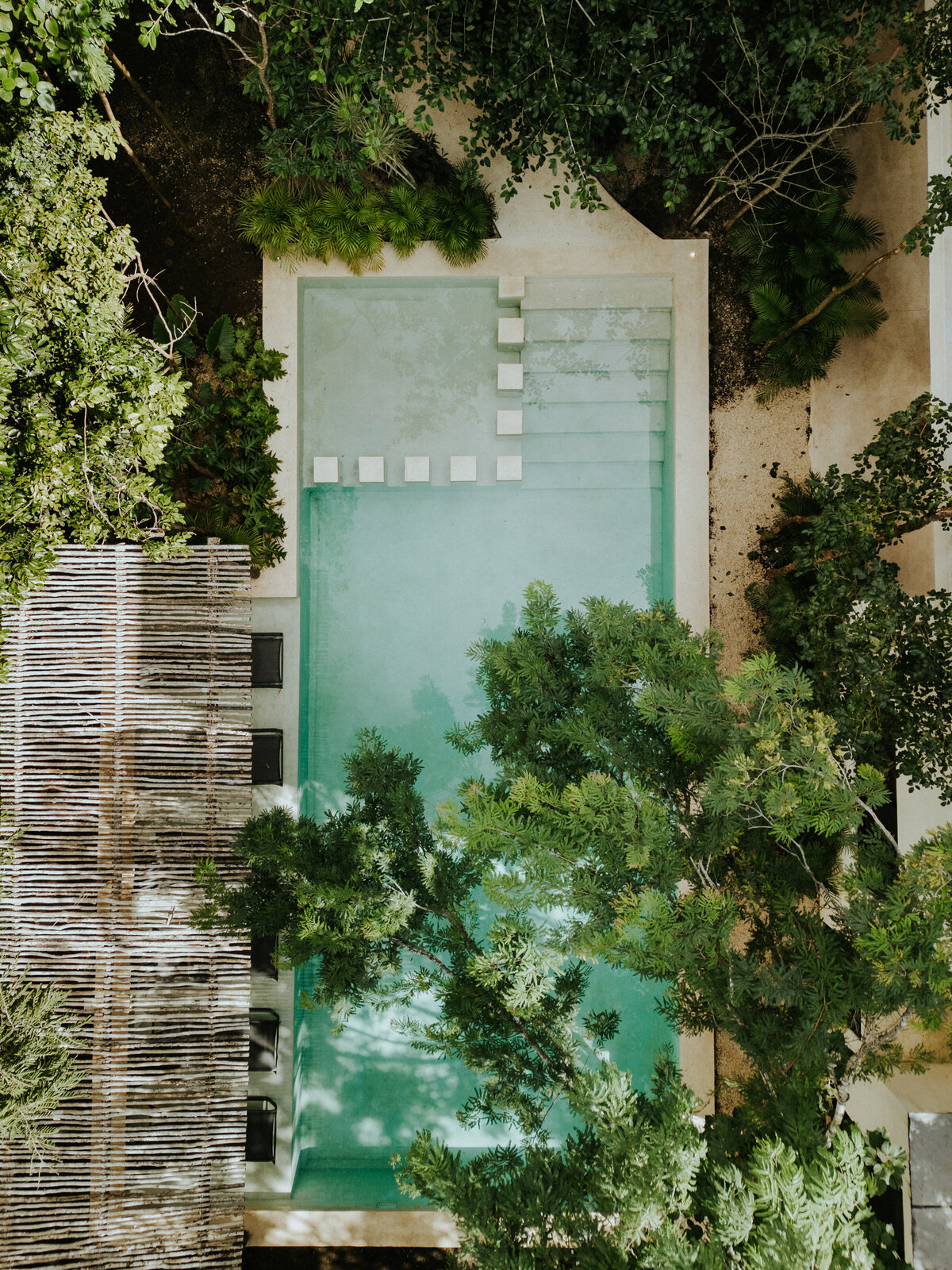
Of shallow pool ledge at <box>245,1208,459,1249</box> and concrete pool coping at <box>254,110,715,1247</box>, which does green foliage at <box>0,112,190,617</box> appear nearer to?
concrete pool coping at <box>254,110,715,1247</box>

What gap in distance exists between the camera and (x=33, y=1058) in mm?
4469

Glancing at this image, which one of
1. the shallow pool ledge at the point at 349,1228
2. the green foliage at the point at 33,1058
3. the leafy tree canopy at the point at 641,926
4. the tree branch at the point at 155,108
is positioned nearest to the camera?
the leafy tree canopy at the point at 641,926

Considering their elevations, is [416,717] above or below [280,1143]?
above

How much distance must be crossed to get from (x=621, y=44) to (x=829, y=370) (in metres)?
2.98

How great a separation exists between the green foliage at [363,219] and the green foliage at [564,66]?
1.74ft

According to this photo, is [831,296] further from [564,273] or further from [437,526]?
[437,526]

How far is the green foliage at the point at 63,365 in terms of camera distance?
14.0 ft

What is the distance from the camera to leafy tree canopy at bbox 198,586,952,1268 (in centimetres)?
247

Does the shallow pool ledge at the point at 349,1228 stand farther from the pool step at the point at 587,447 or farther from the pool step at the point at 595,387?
the pool step at the point at 595,387

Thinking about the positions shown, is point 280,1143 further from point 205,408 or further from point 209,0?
point 209,0

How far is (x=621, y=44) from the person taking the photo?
14.6ft

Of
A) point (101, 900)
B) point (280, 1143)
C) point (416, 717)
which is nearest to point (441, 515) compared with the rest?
point (416, 717)

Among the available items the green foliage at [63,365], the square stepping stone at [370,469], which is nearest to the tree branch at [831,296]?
the square stepping stone at [370,469]

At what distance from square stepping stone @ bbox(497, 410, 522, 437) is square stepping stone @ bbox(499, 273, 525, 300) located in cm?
94
